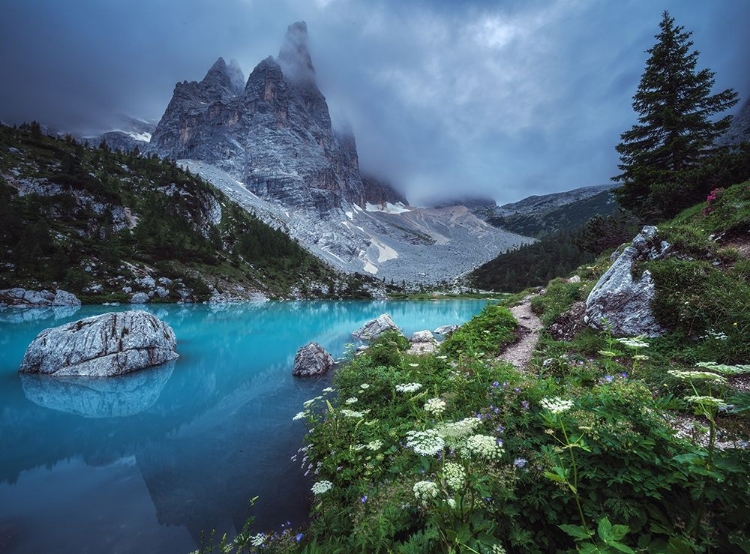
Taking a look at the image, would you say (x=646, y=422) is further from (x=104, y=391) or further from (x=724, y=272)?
(x=104, y=391)

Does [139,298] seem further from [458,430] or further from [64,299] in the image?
[458,430]

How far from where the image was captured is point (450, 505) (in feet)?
8.70

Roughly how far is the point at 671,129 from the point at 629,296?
21125 millimetres

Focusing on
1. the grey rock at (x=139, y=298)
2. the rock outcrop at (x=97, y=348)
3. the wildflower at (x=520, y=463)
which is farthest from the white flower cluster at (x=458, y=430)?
the grey rock at (x=139, y=298)

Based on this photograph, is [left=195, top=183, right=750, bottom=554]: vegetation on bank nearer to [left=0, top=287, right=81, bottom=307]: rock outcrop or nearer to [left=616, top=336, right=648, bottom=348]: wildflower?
[left=616, top=336, right=648, bottom=348]: wildflower

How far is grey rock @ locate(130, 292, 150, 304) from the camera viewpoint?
5843cm

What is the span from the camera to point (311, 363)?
17.8 metres

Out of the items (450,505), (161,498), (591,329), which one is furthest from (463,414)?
(161,498)

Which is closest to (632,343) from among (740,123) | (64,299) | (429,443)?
(429,443)

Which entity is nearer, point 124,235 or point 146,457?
point 146,457

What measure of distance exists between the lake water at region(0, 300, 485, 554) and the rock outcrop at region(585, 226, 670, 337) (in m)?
9.87

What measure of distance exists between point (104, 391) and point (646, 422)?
20398 mm

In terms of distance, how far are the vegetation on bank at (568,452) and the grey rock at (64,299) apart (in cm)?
6375

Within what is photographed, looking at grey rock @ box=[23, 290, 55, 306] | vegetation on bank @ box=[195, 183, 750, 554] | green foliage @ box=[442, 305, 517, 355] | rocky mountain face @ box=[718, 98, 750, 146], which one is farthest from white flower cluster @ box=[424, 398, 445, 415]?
rocky mountain face @ box=[718, 98, 750, 146]
